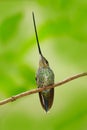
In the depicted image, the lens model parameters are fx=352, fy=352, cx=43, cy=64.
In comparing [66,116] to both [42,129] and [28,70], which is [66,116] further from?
[28,70]

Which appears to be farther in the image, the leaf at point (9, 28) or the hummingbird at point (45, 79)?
the leaf at point (9, 28)

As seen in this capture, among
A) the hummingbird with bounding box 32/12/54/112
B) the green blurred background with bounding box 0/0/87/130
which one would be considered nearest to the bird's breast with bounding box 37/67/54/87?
the hummingbird with bounding box 32/12/54/112

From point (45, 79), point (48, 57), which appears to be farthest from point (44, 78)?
point (48, 57)

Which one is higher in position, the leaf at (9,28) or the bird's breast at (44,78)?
the leaf at (9,28)

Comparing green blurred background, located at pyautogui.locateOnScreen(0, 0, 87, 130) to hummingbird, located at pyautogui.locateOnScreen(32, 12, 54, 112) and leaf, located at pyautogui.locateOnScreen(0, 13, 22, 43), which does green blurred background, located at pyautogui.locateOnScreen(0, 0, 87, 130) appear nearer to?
leaf, located at pyautogui.locateOnScreen(0, 13, 22, 43)

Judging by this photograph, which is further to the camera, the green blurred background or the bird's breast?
the green blurred background

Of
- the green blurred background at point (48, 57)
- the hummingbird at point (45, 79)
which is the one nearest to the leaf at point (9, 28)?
the green blurred background at point (48, 57)

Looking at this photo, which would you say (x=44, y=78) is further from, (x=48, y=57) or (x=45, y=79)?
(x=48, y=57)

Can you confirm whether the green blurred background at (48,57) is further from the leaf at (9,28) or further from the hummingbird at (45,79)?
the hummingbird at (45,79)

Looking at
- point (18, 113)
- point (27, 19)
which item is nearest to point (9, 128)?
point (18, 113)
